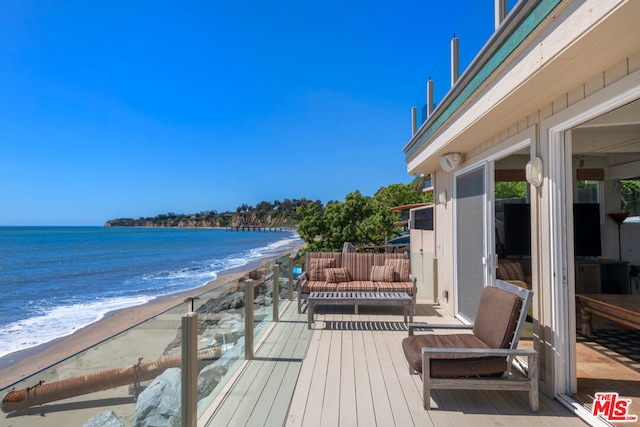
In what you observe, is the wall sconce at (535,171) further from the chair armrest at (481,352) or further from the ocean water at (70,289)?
the ocean water at (70,289)

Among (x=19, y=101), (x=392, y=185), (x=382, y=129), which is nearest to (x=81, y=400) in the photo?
(x=382, y=129)

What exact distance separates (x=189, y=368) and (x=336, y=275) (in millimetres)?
4122

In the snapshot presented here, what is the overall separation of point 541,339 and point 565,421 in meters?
0.68

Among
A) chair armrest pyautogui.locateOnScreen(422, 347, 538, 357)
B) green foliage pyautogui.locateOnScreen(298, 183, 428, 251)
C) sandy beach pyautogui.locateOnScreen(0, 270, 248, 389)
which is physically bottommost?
sandy beach pyautogui.locateOnScreen(0, 270, 248, 389)

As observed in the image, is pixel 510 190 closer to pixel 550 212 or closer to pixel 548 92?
pixel 550 212

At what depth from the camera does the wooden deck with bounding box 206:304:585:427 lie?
2506mm

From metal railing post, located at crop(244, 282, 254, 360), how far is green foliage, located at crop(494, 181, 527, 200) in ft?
15.3

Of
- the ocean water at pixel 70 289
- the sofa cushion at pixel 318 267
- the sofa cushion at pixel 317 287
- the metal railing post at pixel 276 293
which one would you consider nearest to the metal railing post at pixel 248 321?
the metal railing post at pixel 276 293

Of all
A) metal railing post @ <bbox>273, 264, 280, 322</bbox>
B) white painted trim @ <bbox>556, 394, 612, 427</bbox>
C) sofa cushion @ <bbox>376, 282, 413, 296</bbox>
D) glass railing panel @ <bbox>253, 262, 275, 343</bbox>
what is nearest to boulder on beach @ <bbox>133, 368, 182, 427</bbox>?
glass railing panel @ <bbox>253, 262, 275, 343</bbox>

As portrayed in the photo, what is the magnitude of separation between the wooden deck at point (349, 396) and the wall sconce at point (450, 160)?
2486mm

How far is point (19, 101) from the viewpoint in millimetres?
27922

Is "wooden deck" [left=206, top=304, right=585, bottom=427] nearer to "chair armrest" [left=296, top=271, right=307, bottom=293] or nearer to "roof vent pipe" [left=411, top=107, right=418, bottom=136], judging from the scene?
"chair armrest" [left=296, top=271, right=307, bottom=293]

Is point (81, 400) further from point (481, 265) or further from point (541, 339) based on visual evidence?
point (481, 265)

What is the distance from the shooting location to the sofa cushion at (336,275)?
613 centimetres
